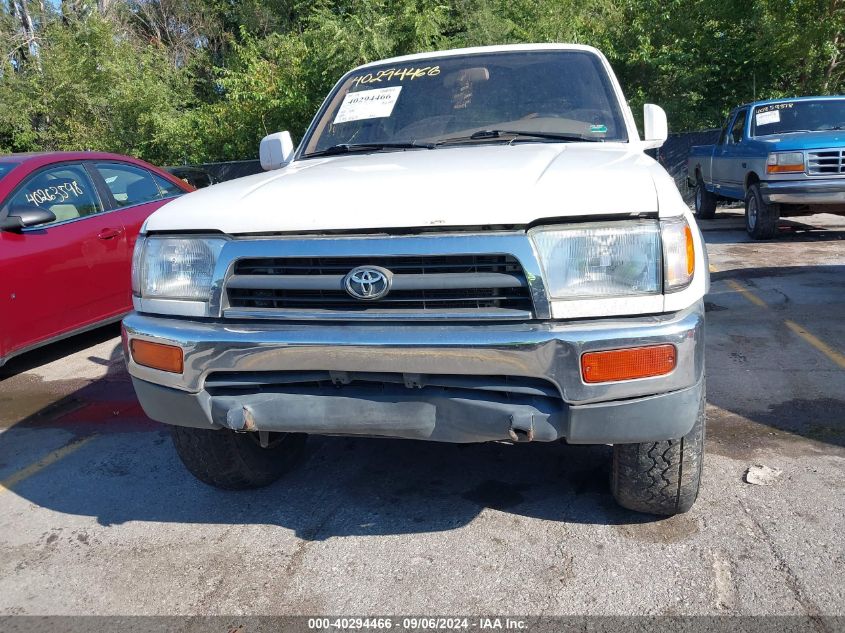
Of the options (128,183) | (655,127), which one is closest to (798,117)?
(655,127)

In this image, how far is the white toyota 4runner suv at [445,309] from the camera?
2.48 meters

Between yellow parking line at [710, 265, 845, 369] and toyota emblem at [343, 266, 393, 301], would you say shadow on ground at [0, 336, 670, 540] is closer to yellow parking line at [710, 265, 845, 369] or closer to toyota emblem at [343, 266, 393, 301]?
toyota emblem at [343, 266, 393, 301]

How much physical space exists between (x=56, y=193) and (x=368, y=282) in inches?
171

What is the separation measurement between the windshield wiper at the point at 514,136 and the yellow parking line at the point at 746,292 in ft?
12.4

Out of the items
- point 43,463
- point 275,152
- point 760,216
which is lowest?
point 760,216

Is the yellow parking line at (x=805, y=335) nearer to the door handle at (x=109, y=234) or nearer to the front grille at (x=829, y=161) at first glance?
the front grille at (x=829, y=161)

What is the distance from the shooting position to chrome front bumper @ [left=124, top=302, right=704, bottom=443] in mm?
2455

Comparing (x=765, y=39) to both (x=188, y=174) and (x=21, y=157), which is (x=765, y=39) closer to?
(x=188, y=174)

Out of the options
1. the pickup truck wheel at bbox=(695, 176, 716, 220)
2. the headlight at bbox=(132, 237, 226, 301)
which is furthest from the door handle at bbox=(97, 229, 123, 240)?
the pickup truck wheel at bbox=(695, 176, 716, 220)

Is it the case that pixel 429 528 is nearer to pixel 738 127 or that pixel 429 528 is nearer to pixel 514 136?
pixel 514 136

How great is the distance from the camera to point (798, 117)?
34.1 ft

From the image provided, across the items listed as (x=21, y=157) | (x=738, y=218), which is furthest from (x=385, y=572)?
(x=738, y=218)

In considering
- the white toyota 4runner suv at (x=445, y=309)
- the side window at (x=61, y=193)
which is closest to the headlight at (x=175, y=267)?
the white toyota 4runner suv at (x=445, y=309)

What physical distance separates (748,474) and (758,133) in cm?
842
